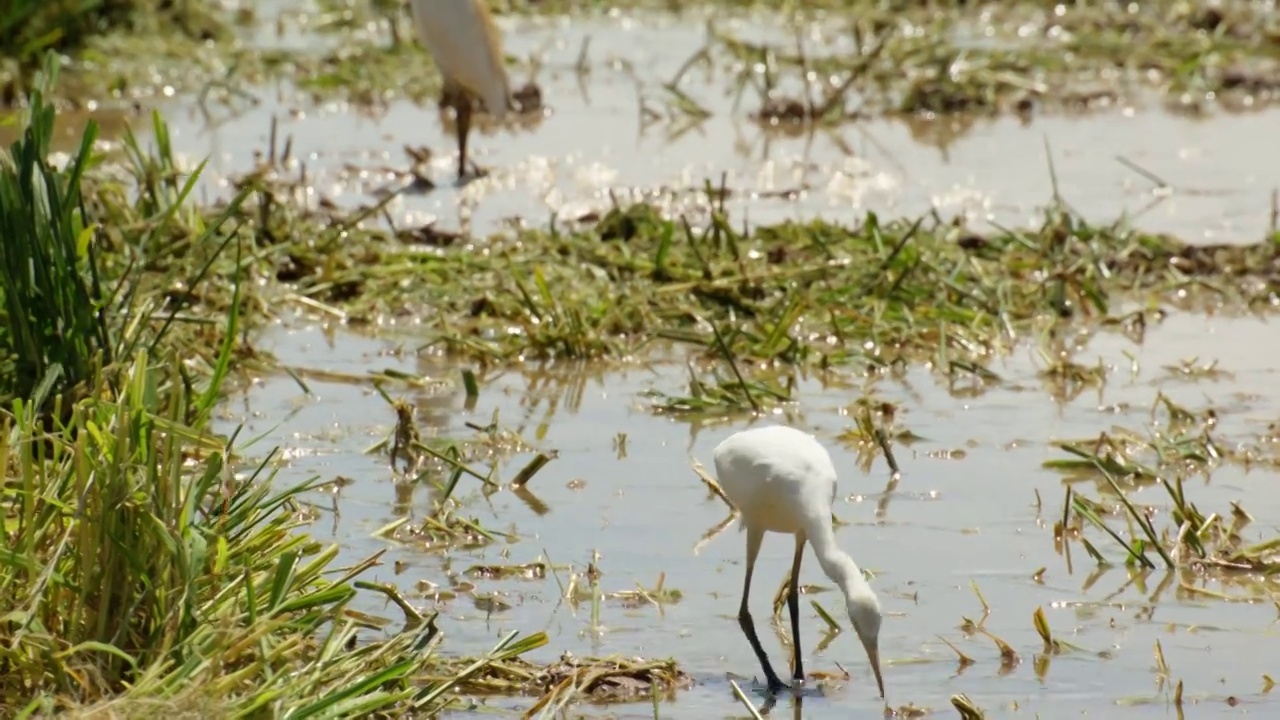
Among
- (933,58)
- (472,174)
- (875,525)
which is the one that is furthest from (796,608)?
(933,58)

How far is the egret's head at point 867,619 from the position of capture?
167 inches

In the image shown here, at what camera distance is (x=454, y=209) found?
9414mm

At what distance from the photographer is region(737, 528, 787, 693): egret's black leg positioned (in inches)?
176

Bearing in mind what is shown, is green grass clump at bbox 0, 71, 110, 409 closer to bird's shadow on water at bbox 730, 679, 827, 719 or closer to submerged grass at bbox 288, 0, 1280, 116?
bird's shadow on water at bbox 730, 679, 827, 719

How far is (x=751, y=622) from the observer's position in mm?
4648

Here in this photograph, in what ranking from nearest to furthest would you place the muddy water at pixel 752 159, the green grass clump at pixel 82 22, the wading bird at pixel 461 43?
the muddy water at pixel 752 159, the wading bird at pixel 461 43, the green grass clump at pixel 82 22

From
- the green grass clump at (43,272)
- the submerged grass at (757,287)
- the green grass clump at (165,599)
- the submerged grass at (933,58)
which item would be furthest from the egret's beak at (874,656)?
the submerged grass at (933,58)

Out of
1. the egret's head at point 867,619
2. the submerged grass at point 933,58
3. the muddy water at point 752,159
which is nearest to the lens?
the egret's head at point 867,619

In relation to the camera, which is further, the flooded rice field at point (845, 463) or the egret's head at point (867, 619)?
the flooded rice field at point (845, 463)

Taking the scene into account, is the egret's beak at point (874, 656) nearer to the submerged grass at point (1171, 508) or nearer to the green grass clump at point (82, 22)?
the submerged grass at point (1171, 508)

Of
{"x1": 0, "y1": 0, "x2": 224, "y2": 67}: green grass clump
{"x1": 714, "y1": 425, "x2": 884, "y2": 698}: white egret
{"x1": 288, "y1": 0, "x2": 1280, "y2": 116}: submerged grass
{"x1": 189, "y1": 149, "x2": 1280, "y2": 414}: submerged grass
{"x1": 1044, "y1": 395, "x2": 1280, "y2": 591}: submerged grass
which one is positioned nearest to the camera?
{"x1": 714, "y1": 425, "x2": 884, "y2": 698}: white egret

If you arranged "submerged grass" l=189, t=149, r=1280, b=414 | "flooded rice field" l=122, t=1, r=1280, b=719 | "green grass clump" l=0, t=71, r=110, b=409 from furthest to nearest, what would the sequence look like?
"submerged grass" l=189, t=149, r=1280, b=414 → "green grass clump" l=0, t=71, r=110, b=409 → "flooded rice field" l=122, t=1, r=1280, b=719

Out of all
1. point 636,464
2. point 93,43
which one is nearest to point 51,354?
point 636,464

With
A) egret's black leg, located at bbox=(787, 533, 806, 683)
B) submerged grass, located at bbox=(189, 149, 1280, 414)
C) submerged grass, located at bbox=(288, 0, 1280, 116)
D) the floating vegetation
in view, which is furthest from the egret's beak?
submerged grass, located at bbox=(288, 0, 1280, 116)
